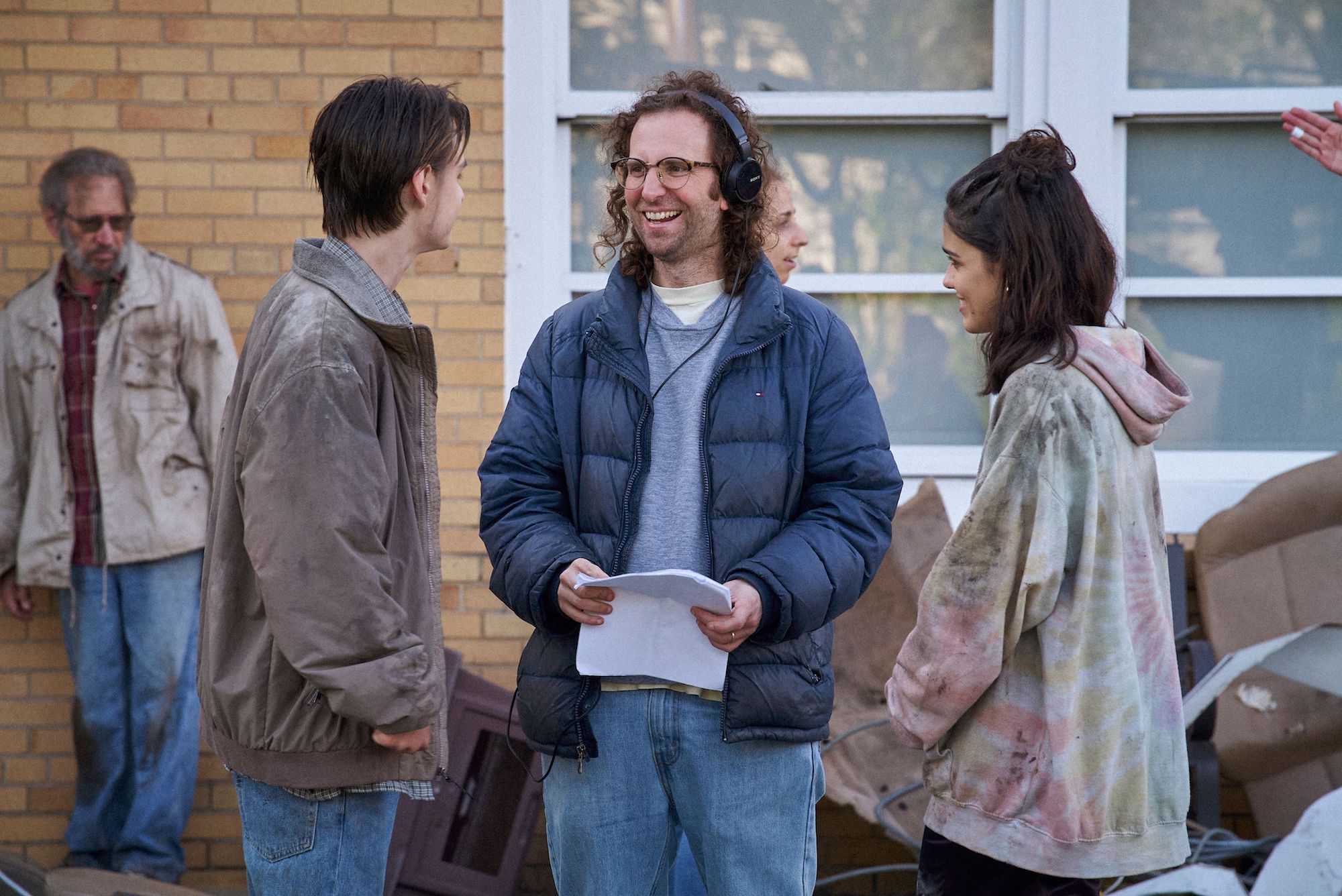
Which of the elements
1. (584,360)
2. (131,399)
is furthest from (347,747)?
(131,399)

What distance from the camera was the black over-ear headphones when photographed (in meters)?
2.44

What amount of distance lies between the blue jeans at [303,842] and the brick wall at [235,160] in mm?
2133

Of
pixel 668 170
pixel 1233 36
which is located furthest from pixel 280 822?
pixel 1233 36

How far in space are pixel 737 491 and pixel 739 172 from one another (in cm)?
63

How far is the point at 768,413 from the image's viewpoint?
2.33 m

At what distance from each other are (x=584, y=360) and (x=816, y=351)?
1.47 ft

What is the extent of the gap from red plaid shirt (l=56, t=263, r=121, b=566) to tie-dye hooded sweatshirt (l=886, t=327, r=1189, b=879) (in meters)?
2.94

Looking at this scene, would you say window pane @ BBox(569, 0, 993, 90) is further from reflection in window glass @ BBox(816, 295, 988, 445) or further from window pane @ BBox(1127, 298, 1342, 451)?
window pane @ BBox(1127, 298, 1342, 451)

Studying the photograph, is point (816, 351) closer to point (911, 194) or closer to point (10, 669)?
point (911, 194)

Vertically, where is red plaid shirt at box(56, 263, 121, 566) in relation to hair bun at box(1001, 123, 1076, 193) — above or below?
below

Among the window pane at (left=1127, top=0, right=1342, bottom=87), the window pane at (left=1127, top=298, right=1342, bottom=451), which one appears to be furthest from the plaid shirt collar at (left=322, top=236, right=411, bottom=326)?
the window pane at (left=1127, top=0, right=1342, bottom=87)

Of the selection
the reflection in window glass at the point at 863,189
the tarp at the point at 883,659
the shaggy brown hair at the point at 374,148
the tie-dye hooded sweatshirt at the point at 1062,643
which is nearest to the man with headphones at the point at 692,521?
the tie-dye hooded sweatshirt at the point at 1062,643

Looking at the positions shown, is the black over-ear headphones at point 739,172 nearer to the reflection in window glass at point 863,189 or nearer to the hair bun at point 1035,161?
the hair bun at point 1035,161

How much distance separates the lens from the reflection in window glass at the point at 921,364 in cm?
452
